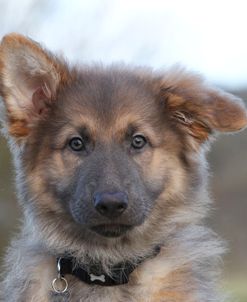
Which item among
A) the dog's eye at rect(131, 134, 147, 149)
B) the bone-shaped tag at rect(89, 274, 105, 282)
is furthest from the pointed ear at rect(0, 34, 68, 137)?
the bone-shaped tag at rect(89, 274, 105, 282)

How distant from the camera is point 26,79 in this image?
6.50 meters

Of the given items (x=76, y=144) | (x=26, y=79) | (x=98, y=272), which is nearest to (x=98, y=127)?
(x=76, y=144)

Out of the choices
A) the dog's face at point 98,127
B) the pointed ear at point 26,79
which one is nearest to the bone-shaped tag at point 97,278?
the dog's face at point 98,127

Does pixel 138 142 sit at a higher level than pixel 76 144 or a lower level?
higher

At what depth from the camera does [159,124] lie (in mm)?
6496

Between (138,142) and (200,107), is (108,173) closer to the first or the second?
(138,142)

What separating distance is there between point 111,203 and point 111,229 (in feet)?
0.85

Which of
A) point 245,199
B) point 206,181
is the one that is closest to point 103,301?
point 206,181

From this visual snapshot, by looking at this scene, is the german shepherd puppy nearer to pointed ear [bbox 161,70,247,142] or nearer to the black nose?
pointed ear [bbox 161,70,247,142]

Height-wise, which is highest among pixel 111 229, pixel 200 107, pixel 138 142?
pixel 200 107

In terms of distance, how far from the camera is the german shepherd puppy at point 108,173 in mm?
6102

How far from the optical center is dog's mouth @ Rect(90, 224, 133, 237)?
599cm

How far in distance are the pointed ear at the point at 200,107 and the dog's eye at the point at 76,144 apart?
651mm

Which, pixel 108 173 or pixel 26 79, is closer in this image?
pixel 108 173
